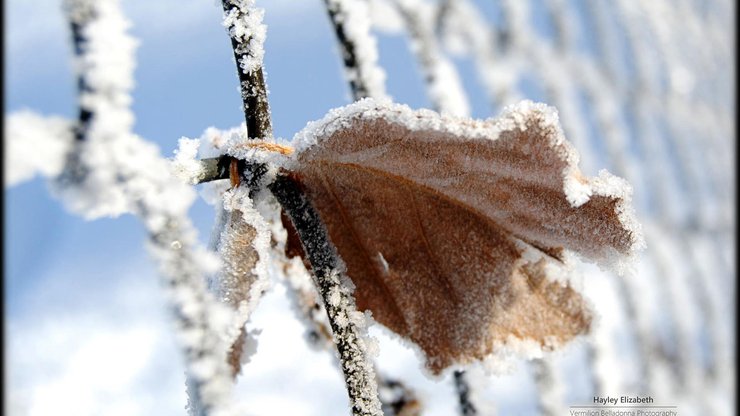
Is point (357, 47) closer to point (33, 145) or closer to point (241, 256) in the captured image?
point (241, 256)

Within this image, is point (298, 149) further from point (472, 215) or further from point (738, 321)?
point (738, 321)

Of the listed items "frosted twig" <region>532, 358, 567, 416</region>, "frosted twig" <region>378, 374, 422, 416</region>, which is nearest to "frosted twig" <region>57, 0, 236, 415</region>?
"frosted twig" <region>378, 374, 422, 416</region>

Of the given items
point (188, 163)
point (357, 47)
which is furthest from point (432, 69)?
point (188, 163)

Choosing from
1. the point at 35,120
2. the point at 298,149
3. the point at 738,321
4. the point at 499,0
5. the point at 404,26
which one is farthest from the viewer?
the point at 738,321

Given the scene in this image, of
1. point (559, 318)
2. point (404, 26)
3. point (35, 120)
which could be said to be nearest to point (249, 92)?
point (35, 120)

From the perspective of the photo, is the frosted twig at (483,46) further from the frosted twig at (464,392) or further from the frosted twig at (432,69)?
the frosted twig at (464,392)
